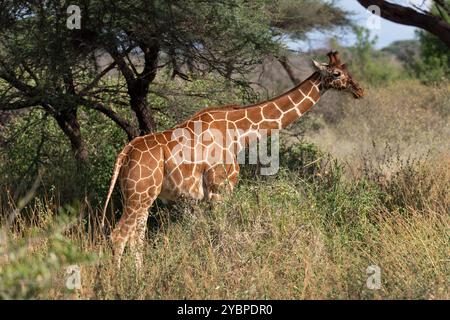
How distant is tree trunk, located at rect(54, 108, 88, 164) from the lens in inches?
364

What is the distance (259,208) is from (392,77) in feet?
68.8

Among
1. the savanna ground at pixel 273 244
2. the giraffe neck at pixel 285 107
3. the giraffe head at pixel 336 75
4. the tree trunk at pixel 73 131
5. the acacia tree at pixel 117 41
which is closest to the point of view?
the savanna ground at pixel 273 244

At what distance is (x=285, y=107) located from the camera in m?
7.85

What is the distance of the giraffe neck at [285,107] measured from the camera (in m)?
7.71

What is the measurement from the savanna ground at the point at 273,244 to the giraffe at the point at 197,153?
0.66 feet

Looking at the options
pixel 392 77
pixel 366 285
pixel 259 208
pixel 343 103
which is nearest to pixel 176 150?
pixel 259 208

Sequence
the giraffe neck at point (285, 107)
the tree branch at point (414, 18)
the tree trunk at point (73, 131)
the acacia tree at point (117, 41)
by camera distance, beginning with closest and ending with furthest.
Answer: the giraffe neck at point (285, 107) < the acacia tree at point (117, 41) < the tree branch at point (414, 18) < the tree trunk at point (73, 131)

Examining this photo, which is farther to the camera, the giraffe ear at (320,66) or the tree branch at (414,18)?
the tree branch at (414,18)

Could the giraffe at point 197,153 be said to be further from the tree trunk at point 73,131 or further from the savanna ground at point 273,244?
the tree trunk at point 73,131

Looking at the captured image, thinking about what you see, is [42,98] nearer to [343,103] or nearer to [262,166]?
[262,166]

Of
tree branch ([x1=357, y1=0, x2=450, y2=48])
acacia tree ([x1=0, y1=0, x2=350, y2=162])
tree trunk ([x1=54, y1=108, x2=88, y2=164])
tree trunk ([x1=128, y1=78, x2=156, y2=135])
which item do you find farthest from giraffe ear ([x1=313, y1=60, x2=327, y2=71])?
tree trunk ([x1=54, y1=108, x2=88, y2=164])

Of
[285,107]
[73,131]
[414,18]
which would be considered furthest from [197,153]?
[414,18]

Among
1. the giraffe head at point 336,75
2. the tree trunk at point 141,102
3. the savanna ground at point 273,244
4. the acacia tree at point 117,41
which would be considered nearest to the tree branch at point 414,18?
the acacia tree at point 117,41

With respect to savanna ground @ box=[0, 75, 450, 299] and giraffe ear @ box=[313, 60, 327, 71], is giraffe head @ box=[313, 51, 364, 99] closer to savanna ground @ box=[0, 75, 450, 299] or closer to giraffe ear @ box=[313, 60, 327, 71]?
giraffe ear @ box=[313, 60, 327, 71]
